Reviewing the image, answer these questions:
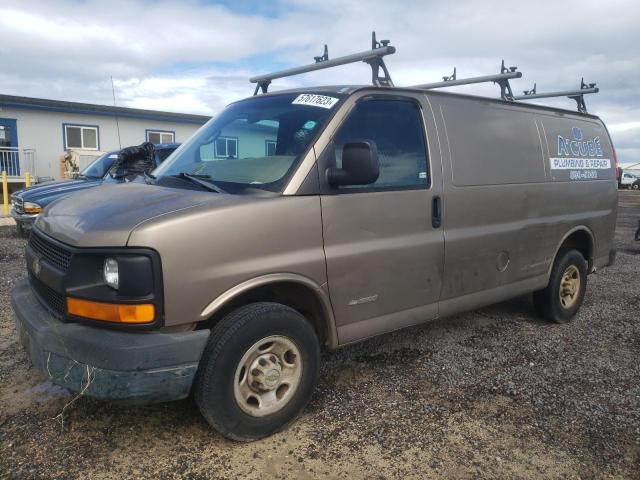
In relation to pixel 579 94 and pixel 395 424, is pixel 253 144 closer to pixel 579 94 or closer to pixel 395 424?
pixel 395 424

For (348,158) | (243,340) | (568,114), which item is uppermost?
(568,114)

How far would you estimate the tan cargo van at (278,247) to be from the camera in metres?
2.51

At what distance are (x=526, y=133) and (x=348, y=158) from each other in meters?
2.41

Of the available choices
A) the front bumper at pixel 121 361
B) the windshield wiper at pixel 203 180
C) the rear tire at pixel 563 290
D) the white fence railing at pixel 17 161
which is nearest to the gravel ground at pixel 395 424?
the front bumper at pixel 121 361

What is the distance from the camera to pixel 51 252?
2.88 meters

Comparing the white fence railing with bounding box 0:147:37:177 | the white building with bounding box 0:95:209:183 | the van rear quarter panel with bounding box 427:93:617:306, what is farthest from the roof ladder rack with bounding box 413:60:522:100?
the white fence railing with bounding box 0:147:37:177

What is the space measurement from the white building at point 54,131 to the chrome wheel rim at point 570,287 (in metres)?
17.5

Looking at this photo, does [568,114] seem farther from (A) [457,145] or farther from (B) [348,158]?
(B) [348,158]

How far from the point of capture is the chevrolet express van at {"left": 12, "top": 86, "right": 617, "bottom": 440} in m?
2.51

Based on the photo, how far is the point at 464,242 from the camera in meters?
3.86

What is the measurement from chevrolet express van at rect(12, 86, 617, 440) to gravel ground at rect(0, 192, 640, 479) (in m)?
0.30

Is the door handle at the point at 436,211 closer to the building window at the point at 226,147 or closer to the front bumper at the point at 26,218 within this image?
the building window at the point at 226,147

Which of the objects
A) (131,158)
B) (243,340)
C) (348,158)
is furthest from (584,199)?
(131,158)

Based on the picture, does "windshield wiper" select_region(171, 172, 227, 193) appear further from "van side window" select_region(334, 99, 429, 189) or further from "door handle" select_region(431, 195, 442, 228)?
"door handle" select_region(431, 195, 442, 228)
